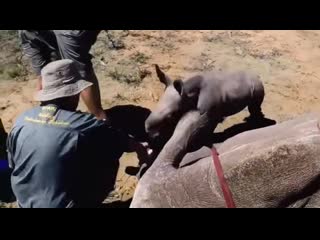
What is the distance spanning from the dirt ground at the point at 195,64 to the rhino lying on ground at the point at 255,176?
1983 millimetres

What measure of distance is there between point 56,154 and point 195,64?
3.84 metres

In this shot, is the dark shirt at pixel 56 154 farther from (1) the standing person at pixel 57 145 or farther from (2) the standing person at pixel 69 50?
(2) the standing person at pixel 69 50

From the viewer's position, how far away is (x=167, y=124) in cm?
546

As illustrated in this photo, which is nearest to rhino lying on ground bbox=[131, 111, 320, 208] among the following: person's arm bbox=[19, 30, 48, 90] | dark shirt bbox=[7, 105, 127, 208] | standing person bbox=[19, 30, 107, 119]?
dark shirt bbox=[7, 105, 127, 208]

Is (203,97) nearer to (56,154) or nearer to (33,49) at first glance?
(56,154)

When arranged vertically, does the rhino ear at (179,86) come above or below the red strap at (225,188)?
above

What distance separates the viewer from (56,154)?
13.3 feet

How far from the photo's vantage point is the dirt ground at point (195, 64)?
6.90 metres

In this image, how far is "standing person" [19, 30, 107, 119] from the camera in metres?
5.62

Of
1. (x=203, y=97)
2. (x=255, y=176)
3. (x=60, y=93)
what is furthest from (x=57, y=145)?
(x=203, y=97)

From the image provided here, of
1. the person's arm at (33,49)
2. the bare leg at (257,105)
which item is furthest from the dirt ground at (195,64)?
the person's arm at (33,49)

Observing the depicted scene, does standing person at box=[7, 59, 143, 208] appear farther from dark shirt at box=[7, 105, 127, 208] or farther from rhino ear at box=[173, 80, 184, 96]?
rhino ear at box=[173, 80, 184, 96]
